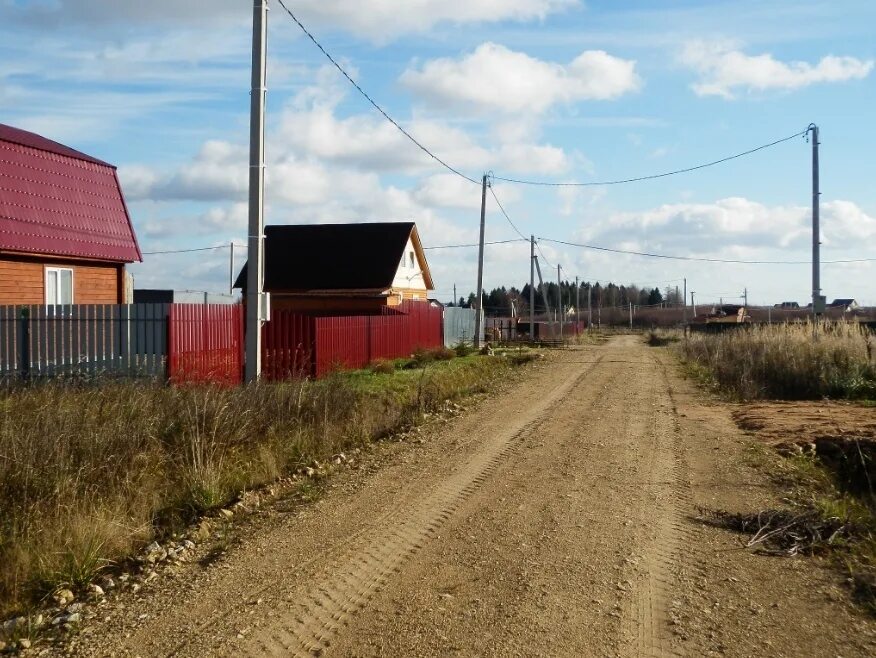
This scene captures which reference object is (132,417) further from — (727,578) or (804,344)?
(804,344)

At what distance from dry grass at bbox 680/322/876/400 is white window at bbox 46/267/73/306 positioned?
1522 cm

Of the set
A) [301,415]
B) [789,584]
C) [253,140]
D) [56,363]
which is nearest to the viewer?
[789,584]

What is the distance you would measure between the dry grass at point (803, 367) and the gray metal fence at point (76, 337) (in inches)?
459

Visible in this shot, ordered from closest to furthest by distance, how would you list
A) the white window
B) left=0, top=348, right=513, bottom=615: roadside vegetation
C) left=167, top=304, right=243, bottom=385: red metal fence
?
left=0, top=348, right=513, bottom=615: roadside vegetation
left=167, top=304, right=243, bottom=385: red metal fence
the white window

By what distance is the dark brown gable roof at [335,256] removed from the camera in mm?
37406

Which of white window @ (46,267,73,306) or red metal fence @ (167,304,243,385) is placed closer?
red metal fence @ (167,304,243,385)

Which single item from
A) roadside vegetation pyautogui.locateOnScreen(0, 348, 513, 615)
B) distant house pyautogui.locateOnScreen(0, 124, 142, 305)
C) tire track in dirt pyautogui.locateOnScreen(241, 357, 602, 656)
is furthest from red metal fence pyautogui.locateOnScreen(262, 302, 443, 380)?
tire track in dirt pyautogui.locateOnScreen(241, 357, 602, 656)

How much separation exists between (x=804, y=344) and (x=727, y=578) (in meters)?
16.3

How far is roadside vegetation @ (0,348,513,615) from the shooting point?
6.59 metres

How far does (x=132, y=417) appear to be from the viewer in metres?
9.88

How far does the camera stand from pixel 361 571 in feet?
20.4

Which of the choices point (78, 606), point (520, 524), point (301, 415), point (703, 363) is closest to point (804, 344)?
point (703, 363)

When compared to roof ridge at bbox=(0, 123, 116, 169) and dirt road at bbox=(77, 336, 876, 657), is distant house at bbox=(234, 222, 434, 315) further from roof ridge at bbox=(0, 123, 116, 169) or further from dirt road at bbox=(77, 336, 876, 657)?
dirt road at bbox=(77, 336, 876, 657)

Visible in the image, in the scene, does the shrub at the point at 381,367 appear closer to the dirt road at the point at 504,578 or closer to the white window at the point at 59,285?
the white window at the point at 59,285
